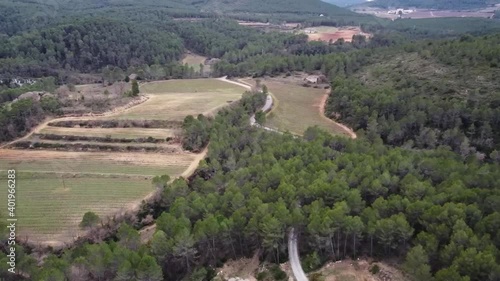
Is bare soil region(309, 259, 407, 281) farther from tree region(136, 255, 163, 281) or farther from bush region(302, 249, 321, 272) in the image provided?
tree region(136, 255, 163, 281)

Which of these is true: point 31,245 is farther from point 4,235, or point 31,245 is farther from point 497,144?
point 497,144

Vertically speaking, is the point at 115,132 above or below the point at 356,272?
above

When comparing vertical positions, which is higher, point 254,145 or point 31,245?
point 254,145

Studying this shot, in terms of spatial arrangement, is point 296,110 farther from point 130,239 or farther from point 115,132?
point 130,239

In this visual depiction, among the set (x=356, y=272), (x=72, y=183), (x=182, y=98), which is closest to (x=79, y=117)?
(x=182, y=98)

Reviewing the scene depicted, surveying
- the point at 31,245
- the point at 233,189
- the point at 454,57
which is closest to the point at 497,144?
the point at 454,57
